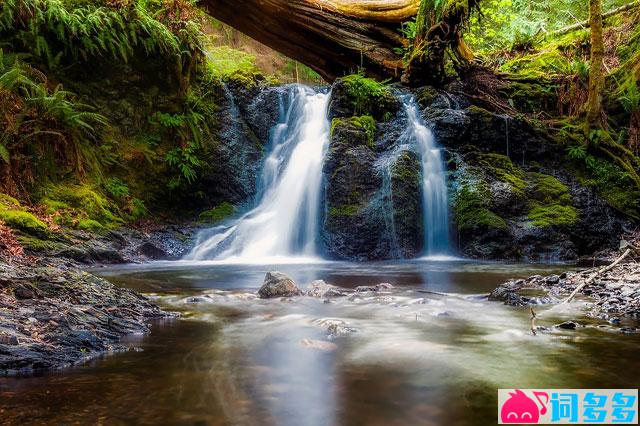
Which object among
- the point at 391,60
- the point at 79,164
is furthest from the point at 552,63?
the point at 79,164

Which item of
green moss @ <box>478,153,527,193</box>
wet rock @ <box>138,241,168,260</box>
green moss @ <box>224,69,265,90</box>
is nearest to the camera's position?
wet rock @ <box>138,241,168,260</box>

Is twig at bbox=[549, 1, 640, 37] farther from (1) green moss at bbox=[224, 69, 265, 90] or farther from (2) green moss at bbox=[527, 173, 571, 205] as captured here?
(1) green moss at bbox=[224, 69, 265, 90]

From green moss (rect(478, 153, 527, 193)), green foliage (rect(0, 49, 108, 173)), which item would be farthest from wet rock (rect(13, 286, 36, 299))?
green moss (rect(478, 153, 527, 193))

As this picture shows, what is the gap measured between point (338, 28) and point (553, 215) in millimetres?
6311

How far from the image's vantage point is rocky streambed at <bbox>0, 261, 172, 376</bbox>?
7.66ft

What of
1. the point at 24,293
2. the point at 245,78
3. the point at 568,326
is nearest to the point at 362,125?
the point at 245,78

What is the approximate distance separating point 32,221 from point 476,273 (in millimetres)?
6109

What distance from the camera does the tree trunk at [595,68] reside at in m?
8.91

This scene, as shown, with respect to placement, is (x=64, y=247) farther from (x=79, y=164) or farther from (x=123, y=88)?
(x=123, y=88)

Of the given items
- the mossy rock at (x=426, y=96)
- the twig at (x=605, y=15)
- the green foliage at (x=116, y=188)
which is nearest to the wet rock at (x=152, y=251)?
the green foliage at (x=116, y=188)

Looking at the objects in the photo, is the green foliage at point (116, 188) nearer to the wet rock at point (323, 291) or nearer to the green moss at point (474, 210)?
the wet rock at point (323, 291)

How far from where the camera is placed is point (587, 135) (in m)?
9.72

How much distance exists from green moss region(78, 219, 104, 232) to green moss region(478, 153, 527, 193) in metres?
7.23

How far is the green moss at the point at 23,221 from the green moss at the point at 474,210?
691 cm
